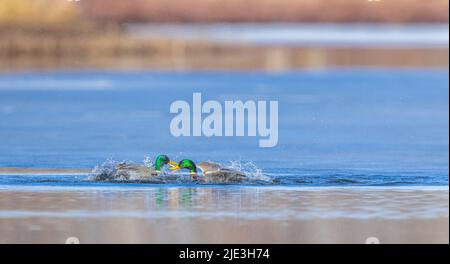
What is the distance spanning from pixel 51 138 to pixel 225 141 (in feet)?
5.57

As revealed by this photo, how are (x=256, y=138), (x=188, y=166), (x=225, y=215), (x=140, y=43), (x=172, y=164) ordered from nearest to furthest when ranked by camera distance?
(x=225, y=215)
(x=188, y=166)
(x=172, y=164)
(x=256, y=138)
(x=140, y=43)

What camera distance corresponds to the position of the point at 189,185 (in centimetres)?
1066

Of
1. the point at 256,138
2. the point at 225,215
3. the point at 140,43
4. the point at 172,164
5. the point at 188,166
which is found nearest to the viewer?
the point at 225,215

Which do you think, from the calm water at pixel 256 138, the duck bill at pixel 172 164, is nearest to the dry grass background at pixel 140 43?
the calm water at pixel 256 138

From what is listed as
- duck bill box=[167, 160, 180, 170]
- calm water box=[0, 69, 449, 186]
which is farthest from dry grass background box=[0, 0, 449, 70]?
duck bill box=[167, 160, 180, 170]

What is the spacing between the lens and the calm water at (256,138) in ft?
39.1

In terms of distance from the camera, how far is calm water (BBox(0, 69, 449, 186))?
1191 centimetres

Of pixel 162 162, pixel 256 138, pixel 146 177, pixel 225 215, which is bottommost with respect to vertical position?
pixel 225 215

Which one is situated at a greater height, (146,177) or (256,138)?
(256,138)

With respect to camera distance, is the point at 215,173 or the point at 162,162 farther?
the point at 215,173

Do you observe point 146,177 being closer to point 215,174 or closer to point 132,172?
point 132,172

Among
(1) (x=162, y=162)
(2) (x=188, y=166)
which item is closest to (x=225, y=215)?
(2) (x=188, y=166)

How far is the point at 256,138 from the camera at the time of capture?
14984 millimetres
